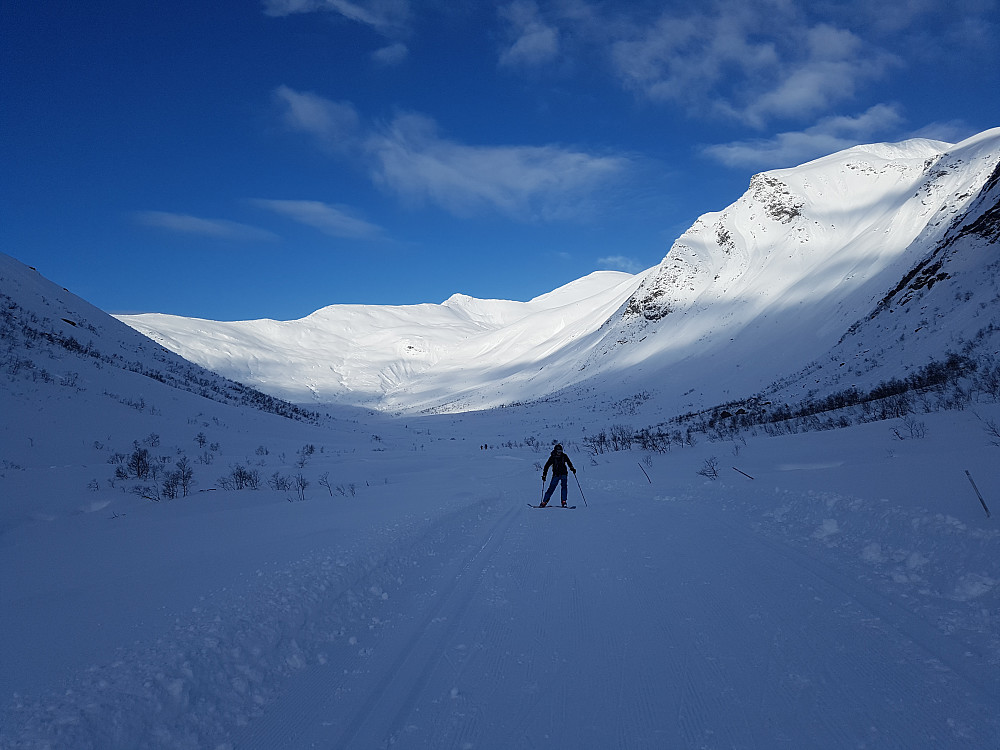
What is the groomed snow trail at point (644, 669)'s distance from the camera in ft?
9.06

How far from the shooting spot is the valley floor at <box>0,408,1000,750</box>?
112 inches

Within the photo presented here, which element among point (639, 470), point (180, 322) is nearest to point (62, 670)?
point (639, 470)

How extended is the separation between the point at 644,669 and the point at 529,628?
1.03m

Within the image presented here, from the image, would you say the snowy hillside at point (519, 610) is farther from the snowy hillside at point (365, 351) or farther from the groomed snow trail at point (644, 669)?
the snowy hillside at point (365, 351)

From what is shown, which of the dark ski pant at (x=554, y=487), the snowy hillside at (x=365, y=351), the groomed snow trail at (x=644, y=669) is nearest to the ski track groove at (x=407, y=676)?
the groomed snow trail at (x=644, y=669)

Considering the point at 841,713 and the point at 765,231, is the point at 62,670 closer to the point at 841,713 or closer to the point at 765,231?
the point at 841,713

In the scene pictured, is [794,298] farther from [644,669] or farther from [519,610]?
[644,669]

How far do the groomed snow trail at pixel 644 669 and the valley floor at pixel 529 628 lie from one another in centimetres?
2

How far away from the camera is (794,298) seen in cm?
4509

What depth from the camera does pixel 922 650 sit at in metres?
→ 3.29

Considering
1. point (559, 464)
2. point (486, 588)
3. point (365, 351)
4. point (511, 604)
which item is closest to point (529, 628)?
point (511, 604)

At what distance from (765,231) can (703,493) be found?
209 feet

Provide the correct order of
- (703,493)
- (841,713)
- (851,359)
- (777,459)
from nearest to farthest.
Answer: (841,713), (703,493), (777,459), (851,359)

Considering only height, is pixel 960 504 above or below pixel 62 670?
above
